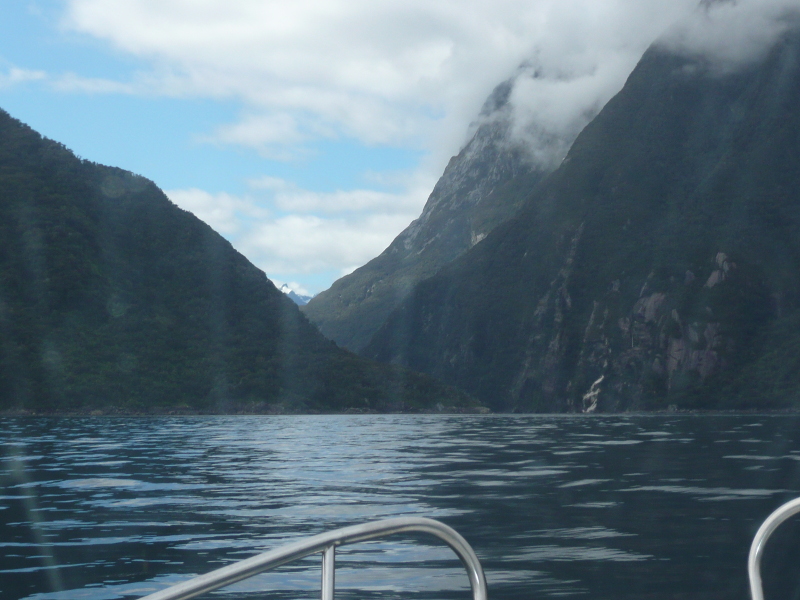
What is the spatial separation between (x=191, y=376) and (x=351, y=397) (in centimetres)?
4263

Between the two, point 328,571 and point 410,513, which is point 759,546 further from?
point 410,513

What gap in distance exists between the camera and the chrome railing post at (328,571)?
417 cm

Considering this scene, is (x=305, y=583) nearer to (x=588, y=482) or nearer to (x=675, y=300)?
(x=588, y=482)

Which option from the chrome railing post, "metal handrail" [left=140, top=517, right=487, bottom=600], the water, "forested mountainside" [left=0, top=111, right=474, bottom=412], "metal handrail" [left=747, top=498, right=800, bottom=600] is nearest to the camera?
"metal handrail" [left=140, top=517, right=487, bottom=600]

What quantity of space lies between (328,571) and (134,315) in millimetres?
143674

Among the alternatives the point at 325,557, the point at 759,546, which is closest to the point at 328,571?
the point at 325,557

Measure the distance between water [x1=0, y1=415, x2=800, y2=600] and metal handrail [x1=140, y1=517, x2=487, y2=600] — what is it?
7319 millimetres

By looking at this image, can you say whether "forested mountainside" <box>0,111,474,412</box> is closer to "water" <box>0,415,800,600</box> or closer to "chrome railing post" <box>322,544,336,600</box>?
"water" <box>0,415,800,600</box>

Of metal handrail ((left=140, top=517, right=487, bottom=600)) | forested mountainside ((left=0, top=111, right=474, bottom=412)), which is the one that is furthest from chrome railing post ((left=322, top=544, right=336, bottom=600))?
forested mountainside ((left=0, top=111, right=474, bottom=412))

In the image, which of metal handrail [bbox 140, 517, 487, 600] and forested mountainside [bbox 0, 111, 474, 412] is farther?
forested mountainside [bbox 0, 111, 474, 412]

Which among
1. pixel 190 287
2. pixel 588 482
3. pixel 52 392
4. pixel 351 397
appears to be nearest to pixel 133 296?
pixel 190 287

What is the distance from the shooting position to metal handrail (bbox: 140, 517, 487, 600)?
368cm

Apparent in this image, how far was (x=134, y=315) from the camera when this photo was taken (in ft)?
461

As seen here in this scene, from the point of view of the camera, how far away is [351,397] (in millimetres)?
171875
